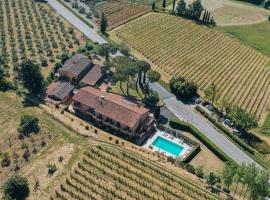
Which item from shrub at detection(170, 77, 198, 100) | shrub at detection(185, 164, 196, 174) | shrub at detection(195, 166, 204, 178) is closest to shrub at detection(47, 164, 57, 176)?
shrub at detection(185, 164, 196, 174)

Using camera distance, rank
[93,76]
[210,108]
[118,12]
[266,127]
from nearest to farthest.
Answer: [266,127], [210,108], [93,76], [118,12]

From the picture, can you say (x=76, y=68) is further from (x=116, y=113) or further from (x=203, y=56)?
(x=203, y=56)

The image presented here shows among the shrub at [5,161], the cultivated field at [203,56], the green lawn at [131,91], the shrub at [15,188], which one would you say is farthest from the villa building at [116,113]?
the cultivated field at [203,56]

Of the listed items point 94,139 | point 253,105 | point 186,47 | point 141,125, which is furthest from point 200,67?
point 94,139

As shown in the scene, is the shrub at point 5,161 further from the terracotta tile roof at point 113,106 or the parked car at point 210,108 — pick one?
the parked car at point 210,108

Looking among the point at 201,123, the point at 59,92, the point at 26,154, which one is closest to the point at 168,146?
the point at 201,123
